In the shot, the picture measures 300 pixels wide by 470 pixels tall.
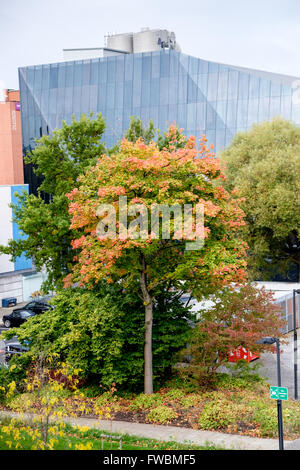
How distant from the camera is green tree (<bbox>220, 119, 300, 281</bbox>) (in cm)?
3534

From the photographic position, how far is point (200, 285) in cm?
2095

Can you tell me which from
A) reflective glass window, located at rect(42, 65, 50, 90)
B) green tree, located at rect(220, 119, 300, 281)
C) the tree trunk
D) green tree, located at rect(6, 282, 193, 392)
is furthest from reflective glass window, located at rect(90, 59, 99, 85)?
the tree trunk

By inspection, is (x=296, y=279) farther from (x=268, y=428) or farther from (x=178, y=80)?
(x=268, y=428)

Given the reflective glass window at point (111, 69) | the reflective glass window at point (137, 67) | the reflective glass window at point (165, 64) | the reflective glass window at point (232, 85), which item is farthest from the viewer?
the reflective glass window at point (111, 69)

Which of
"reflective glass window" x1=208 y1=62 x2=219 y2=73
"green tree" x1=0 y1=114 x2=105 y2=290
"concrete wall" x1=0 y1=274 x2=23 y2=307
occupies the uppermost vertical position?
"reflective glass window" x1=208 y1=62 x2=219 y2=73

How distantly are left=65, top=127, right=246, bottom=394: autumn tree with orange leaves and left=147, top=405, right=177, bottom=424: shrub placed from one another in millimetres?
1909

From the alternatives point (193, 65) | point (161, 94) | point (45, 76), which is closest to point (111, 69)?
point (161, 94)

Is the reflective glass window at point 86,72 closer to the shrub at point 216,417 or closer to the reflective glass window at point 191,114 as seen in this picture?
the reflective glass window at point 191,114

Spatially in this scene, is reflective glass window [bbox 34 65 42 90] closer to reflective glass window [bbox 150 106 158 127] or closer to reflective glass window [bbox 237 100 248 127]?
reflective glass window [bbox 150 106 158 127]

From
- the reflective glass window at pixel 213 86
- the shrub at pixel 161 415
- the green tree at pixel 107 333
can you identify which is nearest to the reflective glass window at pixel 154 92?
the reflective glass window at pixel 213 86

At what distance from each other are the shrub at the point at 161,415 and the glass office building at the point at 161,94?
3722 centimetres

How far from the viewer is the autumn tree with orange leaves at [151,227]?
1845 cm
